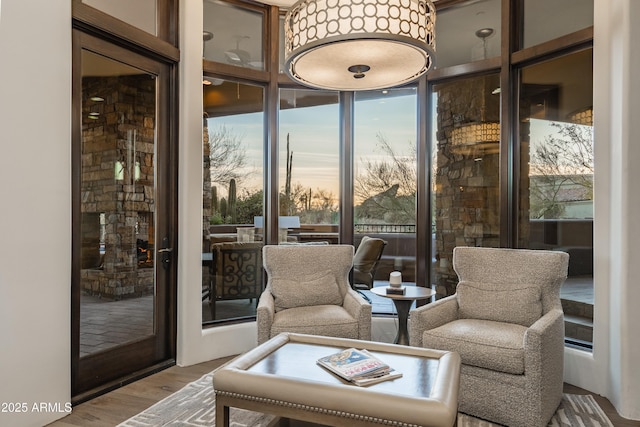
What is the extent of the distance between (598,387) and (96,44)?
4.29m

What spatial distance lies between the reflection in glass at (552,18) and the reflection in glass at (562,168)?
0.69 ft

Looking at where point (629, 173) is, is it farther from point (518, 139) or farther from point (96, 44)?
point (96, 44)

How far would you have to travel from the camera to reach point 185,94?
3826 millimetres

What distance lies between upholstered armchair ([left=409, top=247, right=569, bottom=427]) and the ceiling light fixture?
1.60 metres

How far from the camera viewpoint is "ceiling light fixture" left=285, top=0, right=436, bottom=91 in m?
1.98

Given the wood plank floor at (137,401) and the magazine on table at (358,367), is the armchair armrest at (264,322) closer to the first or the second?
the wood plank floor at (137,401)

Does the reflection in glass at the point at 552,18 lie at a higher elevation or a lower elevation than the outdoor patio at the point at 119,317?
higher

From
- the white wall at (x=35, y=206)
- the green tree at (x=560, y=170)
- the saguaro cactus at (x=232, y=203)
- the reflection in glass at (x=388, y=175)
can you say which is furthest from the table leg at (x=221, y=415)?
the green tree at (x=560, y=170)

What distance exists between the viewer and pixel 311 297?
147 inches

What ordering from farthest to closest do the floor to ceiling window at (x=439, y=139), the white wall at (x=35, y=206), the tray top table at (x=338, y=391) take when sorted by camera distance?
1. the floor to ceiling window at (x=439, y=139)
2. the white wall at (x=35, y=206)
3. the tray top table at (x=338, y=391)

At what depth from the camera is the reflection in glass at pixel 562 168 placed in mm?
3488

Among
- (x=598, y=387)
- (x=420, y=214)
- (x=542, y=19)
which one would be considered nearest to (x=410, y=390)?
(x=598, y=387)

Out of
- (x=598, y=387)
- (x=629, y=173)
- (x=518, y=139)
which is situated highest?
(x=518, y=139)

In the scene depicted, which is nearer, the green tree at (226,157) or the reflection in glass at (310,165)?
the green tree at (226,157)
